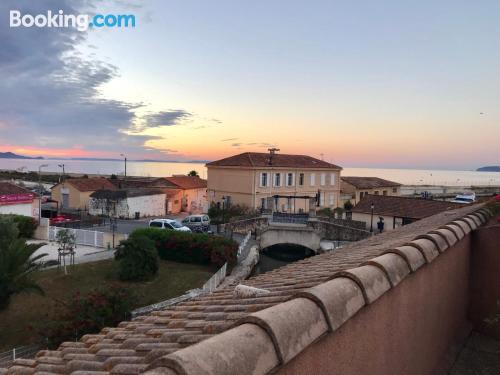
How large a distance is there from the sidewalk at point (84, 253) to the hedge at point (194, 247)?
2.23 meters

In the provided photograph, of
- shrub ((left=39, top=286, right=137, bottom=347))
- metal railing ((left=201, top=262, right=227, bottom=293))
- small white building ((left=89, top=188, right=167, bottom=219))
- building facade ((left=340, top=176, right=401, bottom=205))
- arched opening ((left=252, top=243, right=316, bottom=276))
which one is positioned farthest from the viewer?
building facade ((left=340, top=176, right=401, bottom=205))

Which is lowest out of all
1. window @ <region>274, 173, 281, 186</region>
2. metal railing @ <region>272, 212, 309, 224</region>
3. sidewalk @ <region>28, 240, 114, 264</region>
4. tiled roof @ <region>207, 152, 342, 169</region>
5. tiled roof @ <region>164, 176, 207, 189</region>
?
sidewalk @ <region>28, 240, 114, 264</region>

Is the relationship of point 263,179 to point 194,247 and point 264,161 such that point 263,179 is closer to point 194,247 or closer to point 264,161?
point 264,161

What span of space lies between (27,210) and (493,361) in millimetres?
32880

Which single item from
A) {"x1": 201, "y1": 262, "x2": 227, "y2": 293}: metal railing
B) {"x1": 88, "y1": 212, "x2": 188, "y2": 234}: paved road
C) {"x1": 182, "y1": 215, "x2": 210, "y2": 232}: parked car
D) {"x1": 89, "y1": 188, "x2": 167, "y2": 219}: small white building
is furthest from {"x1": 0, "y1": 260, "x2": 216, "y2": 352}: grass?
{"x1": 89, "y1": 188, "x2": 167, "y2": 219}: small white building

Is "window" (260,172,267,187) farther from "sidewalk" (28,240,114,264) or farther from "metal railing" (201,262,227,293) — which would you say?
"metal railing" (201,262,227,293)

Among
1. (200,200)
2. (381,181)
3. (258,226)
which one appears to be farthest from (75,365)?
(381,181)

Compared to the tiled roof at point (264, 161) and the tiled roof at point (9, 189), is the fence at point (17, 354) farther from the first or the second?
the tiled roof at point (264, 161)

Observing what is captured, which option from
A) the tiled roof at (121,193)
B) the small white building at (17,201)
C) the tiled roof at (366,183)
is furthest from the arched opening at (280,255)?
the tiled roof at (366,183)

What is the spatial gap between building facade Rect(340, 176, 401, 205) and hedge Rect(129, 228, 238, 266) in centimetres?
3387

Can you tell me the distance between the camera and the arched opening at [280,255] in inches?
1126

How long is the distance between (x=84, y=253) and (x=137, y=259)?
5773 millimetres

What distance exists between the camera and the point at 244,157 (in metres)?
43.2

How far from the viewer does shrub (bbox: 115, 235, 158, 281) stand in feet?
65.8
